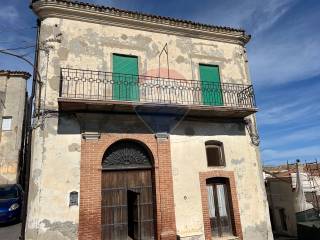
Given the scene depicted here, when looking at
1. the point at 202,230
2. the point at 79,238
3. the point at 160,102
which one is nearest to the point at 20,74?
the point at 160,102

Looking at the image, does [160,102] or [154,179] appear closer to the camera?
[154,179]

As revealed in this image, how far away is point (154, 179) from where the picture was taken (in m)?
10.5

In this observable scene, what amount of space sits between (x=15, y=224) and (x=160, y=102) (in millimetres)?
7800

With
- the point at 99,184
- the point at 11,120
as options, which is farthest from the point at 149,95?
the point at 11,120

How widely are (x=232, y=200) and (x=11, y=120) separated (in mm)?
16391

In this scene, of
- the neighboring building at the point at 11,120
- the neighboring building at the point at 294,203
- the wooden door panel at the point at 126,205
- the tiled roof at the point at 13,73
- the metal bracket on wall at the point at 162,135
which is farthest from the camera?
the tiled roof at the point at 13,73

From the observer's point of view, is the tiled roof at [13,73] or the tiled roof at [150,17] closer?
the tiled roof at [150,17]

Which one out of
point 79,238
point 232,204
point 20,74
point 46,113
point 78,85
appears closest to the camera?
point 79,238

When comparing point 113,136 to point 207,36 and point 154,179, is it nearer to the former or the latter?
point 154,179

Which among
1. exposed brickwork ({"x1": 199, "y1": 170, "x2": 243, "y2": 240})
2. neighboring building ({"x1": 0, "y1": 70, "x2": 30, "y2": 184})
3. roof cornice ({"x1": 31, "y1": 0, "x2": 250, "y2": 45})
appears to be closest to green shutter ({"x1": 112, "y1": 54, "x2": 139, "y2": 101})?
roof cornice ({"x1": 31, "y1": 0, "x2": 250, "y2": 45})

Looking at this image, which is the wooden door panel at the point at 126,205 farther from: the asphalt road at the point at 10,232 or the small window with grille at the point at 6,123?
the small window with grille at the point at 6,123

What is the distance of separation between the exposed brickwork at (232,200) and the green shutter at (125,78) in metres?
3.89

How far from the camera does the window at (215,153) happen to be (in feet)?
38.4

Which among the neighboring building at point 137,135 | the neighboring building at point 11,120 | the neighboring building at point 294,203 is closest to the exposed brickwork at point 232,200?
the neighboring building at point 137,135
